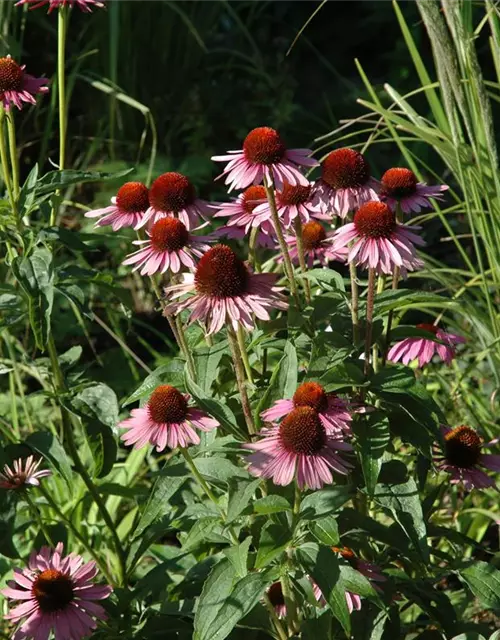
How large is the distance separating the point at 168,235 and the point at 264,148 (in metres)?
0.18

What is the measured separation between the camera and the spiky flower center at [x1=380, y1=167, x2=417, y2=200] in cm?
158

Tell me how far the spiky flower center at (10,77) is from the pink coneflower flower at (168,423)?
1.93ft

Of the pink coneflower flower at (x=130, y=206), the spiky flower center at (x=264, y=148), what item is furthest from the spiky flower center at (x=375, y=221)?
the pink coneflower flower at (x=130, y=206)

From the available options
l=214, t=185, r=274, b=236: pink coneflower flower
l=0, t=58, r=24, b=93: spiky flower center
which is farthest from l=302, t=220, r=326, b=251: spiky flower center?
l=0, t=58, r=24, b=93: spiky flower center

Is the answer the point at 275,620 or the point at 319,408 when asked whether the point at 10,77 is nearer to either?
the point at 319,408

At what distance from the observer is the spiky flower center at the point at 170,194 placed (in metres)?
1.51

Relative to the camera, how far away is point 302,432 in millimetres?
1281

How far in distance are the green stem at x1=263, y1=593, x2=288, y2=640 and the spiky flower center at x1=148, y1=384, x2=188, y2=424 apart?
1.00ft

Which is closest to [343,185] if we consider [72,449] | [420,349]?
[420,349]

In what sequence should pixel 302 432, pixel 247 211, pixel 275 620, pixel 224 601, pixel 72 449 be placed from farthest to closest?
pixel 72 449, pixel 247 211, pixel 275 620, pixel 224 601, pixel 302 432

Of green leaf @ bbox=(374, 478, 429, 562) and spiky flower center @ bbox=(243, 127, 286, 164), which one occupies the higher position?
spiky flower center @ bbox=(243, 127, 286, 164)

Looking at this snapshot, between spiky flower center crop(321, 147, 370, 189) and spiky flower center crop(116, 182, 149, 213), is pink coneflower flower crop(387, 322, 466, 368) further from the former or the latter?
spiky flower center crop(116, 182, 149, 213)

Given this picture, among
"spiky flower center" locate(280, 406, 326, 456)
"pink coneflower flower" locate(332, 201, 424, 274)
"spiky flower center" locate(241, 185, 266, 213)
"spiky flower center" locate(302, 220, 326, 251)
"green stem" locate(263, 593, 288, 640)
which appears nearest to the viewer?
"spiky flower center" locate(280, 406, 326, 456)

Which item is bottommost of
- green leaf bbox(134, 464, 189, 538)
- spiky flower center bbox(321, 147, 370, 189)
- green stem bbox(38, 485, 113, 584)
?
green stem bbox(38, 485, 113, 584)
